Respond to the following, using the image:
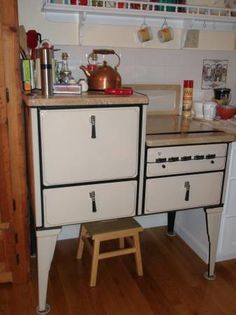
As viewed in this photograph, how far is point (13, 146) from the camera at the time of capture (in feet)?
5.75

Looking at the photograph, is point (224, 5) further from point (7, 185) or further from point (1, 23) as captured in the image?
point (7, 185)

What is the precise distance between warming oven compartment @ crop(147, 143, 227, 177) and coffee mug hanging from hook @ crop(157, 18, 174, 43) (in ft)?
2.70

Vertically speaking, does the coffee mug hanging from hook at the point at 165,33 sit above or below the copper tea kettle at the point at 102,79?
above

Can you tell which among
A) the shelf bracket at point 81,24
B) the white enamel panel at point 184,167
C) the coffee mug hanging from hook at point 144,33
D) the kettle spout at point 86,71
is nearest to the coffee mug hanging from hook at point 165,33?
the coffee mug hanging from hook at point 144,33

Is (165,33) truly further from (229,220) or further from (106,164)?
(229,220)

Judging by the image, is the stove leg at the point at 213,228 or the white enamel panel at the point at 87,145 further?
the stove leg at the point at 213,228

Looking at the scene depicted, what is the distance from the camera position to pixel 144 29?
2.17 m

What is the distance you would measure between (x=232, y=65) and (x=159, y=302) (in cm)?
171

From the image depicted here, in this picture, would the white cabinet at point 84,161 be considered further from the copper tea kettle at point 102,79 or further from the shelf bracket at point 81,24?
the shelf bracket at point 81,24

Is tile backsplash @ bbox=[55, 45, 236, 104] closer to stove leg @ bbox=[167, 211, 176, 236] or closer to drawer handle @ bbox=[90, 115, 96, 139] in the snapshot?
drawer handle @ bbox=[90, 115, 96, 139]

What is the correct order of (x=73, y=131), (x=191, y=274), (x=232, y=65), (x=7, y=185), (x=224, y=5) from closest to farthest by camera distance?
1. (x=73, y=131)
2. (x=7, y=185)
3. (x=191, y=274)
4. (x=224, y=5)
5. (x=232, y=65)

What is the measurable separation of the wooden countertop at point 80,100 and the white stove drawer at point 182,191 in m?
0.42

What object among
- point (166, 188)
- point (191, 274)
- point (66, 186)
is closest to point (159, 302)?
point (191, 274)

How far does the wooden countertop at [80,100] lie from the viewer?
4.83ft
